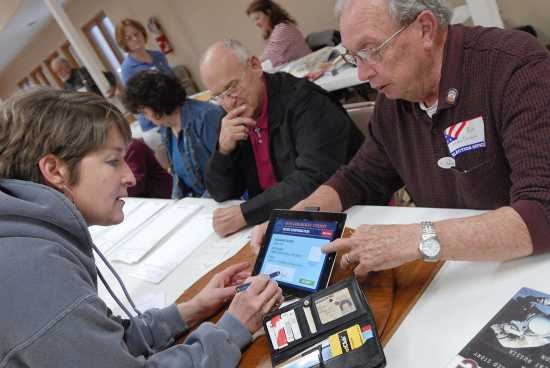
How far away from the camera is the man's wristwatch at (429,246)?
0.82 metres

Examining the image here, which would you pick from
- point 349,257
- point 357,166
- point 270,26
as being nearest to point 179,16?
point 270,26

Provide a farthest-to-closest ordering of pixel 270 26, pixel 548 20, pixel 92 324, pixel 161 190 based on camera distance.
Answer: pixel 270 26 < pixel 548 20 < pixel 161 190 < pixel 92 324

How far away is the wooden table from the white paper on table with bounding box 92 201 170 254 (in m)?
1.15

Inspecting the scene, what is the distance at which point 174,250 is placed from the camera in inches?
61.0

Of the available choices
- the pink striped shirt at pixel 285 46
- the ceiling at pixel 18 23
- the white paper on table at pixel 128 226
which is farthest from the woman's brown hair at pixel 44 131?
the ceiling at pixel 18 23

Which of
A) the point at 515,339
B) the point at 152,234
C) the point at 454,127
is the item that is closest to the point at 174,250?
the point at 152,234

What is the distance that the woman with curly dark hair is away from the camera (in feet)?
7.02

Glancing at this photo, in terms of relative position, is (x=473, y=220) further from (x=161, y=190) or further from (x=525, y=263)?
(x=161, y=190)

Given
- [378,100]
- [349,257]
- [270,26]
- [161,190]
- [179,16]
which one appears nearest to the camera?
[349,257]

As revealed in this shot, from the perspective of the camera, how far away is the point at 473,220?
817 millimetres

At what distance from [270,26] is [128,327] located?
4.20m

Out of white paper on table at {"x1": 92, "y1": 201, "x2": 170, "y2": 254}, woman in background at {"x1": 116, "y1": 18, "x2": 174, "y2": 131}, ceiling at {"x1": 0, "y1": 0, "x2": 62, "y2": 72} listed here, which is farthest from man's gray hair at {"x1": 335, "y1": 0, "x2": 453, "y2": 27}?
ceiling at {"x1": 0, "y1": 0, "x2": 62, "y2": 72}

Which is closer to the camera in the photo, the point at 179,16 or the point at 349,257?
the point at 349,257

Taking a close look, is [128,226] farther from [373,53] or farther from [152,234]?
[373,53]
